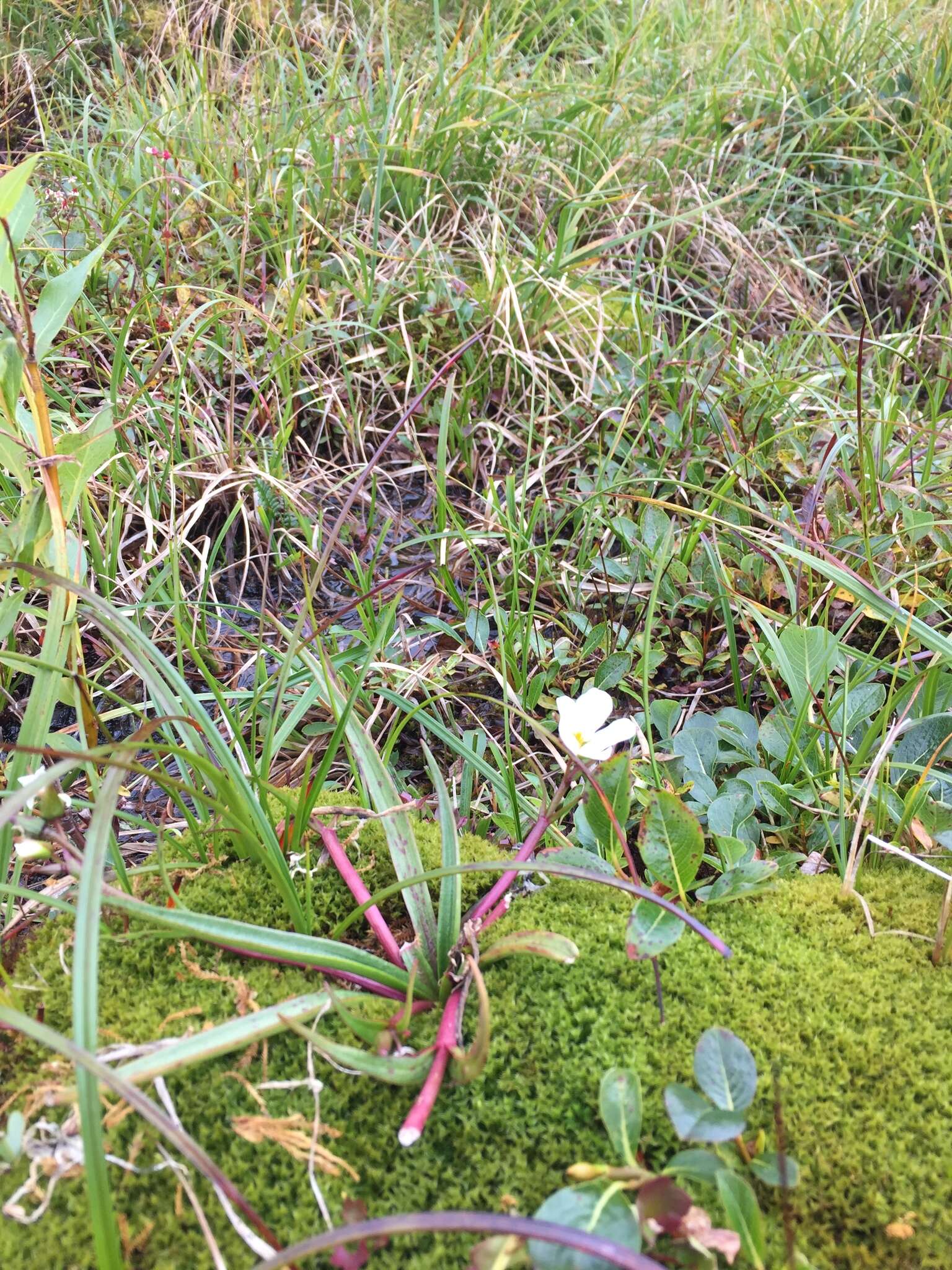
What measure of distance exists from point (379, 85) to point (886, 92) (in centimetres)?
227

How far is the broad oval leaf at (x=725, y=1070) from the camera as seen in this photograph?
2.51ft

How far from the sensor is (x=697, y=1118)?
0.75 metres

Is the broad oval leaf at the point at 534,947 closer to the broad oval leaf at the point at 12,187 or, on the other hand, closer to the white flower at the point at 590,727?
the white flower at the point at 590,727

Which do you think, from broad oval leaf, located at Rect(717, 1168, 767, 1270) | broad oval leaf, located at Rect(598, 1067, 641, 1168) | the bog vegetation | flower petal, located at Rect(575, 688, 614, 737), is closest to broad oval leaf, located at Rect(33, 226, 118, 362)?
the bog vegetation

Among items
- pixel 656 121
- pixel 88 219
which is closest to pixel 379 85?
pixel 656 121

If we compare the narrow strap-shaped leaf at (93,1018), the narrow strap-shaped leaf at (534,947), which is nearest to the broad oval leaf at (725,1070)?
the narrow strap-shaped leaf at (534,947)

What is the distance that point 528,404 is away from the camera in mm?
2613

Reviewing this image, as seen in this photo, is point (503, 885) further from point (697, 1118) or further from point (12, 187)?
point (12, 187)

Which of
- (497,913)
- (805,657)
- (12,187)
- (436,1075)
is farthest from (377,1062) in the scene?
(12,187)

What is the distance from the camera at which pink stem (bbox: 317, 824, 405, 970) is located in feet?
3.27

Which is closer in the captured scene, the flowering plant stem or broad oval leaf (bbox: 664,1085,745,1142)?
broad oval leaf (bbox: 664,1085,745,1142)

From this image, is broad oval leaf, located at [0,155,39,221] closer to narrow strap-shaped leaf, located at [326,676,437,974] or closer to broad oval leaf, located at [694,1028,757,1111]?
narrow strap-shaped leaf, located at [326,676,437,974]

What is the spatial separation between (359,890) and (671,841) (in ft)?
1.36

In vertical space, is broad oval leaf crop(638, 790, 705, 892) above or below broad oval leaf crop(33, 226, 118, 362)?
below
